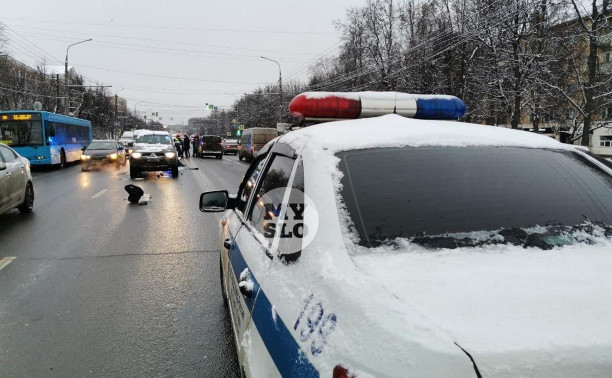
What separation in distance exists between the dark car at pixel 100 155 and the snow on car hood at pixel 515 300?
77.4ft

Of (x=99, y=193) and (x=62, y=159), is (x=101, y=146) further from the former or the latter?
(x=99, y=193)

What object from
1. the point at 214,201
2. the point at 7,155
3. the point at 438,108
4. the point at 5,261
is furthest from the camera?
the point at 7,155

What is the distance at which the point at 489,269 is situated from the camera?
141 centimetres

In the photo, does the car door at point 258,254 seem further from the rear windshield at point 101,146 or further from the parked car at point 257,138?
the parked car at point 257,138

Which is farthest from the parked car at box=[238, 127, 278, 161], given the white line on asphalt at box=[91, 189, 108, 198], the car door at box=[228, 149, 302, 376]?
the car door at box=[228, 149, 302, 376]

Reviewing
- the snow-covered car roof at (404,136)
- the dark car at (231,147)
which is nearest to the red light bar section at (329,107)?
the snow-covered car roof at (404,136)

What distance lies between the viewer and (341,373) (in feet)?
3.74

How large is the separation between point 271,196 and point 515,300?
142 centimetres

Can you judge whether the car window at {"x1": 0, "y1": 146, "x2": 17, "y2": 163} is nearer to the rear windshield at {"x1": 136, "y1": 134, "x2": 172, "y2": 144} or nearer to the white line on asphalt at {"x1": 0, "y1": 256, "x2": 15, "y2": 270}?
the white line on asphalt at {"x1": 0, "y1": 256, "x2": 15, "y2": 270}

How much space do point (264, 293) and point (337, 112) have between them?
4.85 ft

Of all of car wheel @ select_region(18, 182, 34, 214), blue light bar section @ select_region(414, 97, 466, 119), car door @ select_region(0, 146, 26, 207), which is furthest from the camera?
car wheel @ select_region(18, 182, 34, 214)

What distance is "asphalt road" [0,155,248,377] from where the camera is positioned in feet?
10.2

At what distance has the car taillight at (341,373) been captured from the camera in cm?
112

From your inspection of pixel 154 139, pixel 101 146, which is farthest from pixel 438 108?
pixel 101 146
